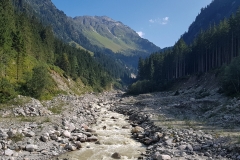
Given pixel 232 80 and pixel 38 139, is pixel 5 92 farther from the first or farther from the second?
pixel 232 80

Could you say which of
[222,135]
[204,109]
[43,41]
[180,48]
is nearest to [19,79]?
[204,109]

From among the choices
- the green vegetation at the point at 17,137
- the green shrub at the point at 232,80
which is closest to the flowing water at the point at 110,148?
the green vegetation at the point at 17,137

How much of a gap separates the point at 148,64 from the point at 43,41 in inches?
2209

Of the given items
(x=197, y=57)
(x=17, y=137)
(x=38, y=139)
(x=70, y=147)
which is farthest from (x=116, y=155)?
(x=197, y=57)

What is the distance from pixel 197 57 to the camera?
94438 mm

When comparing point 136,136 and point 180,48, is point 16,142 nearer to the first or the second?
point 136,136

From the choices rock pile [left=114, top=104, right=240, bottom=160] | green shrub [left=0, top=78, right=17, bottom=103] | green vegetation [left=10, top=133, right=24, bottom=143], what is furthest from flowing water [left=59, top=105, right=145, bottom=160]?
green shrub [left=0, top=78, right=17, bottom=103]

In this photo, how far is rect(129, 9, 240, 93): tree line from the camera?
71.8m

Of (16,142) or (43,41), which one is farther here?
(43,41)

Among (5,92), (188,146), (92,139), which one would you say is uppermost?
(5,92)

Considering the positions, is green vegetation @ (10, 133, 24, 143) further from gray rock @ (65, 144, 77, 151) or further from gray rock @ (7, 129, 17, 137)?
gray rock @ (65, 144, 77, 151)

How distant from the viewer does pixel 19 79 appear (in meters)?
46.5

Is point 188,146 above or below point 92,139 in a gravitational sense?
above

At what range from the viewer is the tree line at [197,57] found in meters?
71.8
